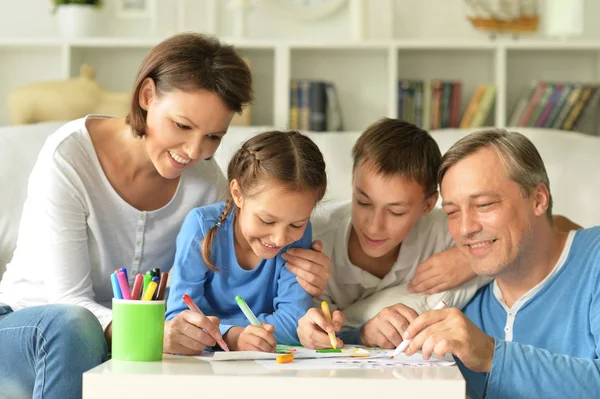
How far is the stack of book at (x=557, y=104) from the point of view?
3352 millimetres

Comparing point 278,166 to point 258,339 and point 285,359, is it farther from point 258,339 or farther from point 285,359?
point 285,359

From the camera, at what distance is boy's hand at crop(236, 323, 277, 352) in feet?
4.52

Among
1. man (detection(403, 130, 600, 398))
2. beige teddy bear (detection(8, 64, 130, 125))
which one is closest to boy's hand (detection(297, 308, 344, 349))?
man (detection(403, 130, 600, 398))

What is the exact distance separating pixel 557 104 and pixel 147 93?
2.14m

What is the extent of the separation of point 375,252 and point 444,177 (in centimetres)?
23

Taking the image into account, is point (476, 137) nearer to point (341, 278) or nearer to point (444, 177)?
point (444, 177)

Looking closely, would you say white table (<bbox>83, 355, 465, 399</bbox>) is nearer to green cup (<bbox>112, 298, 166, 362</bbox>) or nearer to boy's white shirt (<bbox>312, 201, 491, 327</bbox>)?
green cup (<bbox>112, 298, 166, 362</bbox>)

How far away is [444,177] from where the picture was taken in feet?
5.33

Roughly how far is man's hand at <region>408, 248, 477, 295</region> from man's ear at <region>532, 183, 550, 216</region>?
0.18 meters

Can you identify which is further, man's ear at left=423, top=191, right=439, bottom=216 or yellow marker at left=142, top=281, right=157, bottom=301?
man's ear at left=423, top=191, right=439, bottom=216

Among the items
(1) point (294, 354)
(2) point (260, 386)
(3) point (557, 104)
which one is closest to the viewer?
(2) point (260, 386)

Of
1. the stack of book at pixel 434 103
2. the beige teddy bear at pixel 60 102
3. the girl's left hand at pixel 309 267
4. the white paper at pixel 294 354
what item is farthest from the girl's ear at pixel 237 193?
the stack of book at pixel 434 103

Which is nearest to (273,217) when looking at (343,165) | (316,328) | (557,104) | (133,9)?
(316,328)

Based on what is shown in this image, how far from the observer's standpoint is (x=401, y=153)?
173cm
